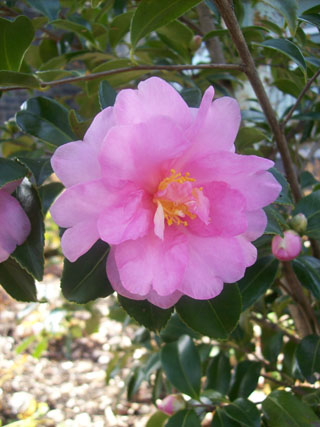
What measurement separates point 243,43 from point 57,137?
0.31 meters

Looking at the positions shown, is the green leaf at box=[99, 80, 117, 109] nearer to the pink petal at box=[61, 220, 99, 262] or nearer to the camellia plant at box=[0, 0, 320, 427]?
the camellia plant at box=[0, 0, 320, 427]

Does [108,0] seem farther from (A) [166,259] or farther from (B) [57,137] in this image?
(A) [166,259]

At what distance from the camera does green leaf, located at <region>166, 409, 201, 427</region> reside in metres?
0.88

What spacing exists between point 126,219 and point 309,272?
43cm

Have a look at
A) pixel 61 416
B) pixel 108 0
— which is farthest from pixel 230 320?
pixel 61 416

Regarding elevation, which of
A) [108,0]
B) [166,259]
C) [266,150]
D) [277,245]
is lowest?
[266,150]

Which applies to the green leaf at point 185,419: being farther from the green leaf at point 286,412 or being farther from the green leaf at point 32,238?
the green leaf at point 32,238

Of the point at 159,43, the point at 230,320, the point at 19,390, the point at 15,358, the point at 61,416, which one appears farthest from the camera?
the point at 15,358

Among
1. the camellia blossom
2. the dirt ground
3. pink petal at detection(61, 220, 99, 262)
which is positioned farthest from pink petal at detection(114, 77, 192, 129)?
the dirt ground

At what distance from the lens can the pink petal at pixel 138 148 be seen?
1.53 feet

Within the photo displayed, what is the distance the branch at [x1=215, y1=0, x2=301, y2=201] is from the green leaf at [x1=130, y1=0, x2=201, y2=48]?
5 cm

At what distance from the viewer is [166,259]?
505 mm

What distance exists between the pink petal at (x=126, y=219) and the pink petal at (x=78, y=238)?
27 millimetres

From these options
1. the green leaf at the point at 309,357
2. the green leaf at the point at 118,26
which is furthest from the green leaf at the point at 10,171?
the green leaf at the point at 309,357
